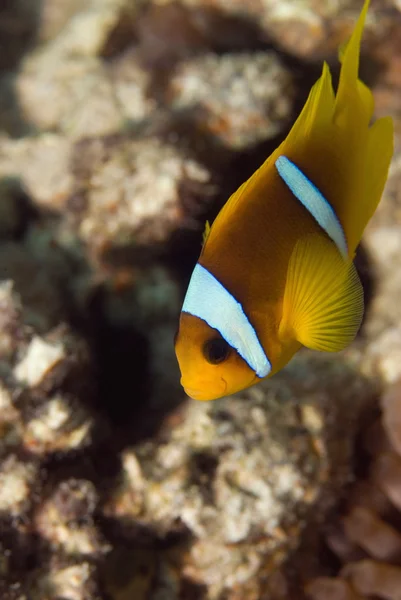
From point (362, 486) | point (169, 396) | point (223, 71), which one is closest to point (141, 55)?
point (223, 71)

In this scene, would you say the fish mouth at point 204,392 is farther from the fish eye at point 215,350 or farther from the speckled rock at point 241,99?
the speckled rock at point 241,99

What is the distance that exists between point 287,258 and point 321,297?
0.12m

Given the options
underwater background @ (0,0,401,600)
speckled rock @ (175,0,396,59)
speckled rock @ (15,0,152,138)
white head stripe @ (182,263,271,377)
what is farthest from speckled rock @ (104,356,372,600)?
speckled rock @ (15,0,152,138)

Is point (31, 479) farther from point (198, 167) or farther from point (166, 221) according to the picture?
point (198, 167)

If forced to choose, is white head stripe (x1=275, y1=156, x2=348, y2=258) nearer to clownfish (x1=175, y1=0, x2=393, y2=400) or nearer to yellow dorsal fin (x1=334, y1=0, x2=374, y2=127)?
clownfish (x1=175, y1=0, x2=393, y2=400)

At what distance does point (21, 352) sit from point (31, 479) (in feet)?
1.33

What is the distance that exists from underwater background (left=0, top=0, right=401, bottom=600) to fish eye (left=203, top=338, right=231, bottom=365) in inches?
31.8

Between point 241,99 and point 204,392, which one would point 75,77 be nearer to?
point 241,99

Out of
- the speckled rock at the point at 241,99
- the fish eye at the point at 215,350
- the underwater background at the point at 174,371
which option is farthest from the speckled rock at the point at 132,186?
the fish eye at the point at 215,350

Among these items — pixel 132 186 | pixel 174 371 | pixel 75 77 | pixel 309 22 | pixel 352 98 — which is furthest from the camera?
pixel 75 77

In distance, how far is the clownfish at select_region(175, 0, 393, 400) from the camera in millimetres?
1207

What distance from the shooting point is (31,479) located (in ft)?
5.79

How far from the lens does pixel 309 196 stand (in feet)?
4.16

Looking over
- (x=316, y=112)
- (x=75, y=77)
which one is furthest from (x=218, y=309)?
(x=75, y=77)
